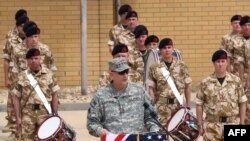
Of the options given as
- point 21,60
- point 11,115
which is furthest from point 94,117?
point 11,115

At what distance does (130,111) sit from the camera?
8.80 m

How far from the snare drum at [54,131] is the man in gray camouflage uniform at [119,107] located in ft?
6.27

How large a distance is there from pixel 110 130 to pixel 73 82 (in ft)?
41.0

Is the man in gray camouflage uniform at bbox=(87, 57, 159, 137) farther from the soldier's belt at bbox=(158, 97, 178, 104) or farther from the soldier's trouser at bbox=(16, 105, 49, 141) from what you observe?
the soldier's belt at bbox=(158, 97, 178, 104)

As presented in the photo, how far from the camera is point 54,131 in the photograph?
1073cm

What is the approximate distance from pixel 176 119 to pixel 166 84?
5.27 ft

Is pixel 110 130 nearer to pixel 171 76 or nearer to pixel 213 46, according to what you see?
pixel 171 76

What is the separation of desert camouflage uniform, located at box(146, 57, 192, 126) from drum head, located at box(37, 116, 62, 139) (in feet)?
7.02

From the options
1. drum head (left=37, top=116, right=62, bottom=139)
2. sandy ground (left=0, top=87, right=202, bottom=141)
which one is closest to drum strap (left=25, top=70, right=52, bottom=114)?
drum head (left=37, top=116, right=62, bottom=139)

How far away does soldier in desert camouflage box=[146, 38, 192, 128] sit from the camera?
12617 mm

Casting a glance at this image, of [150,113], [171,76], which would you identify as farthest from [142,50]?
[150,113]

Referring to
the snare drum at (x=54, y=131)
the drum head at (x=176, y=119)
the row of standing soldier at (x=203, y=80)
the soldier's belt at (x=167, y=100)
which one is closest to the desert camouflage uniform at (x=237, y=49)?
the row of standing soldier at (x=203, y=80)

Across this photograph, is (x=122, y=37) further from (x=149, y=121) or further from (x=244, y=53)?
(x=149, y=121)

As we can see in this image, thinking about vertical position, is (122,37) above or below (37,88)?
above
